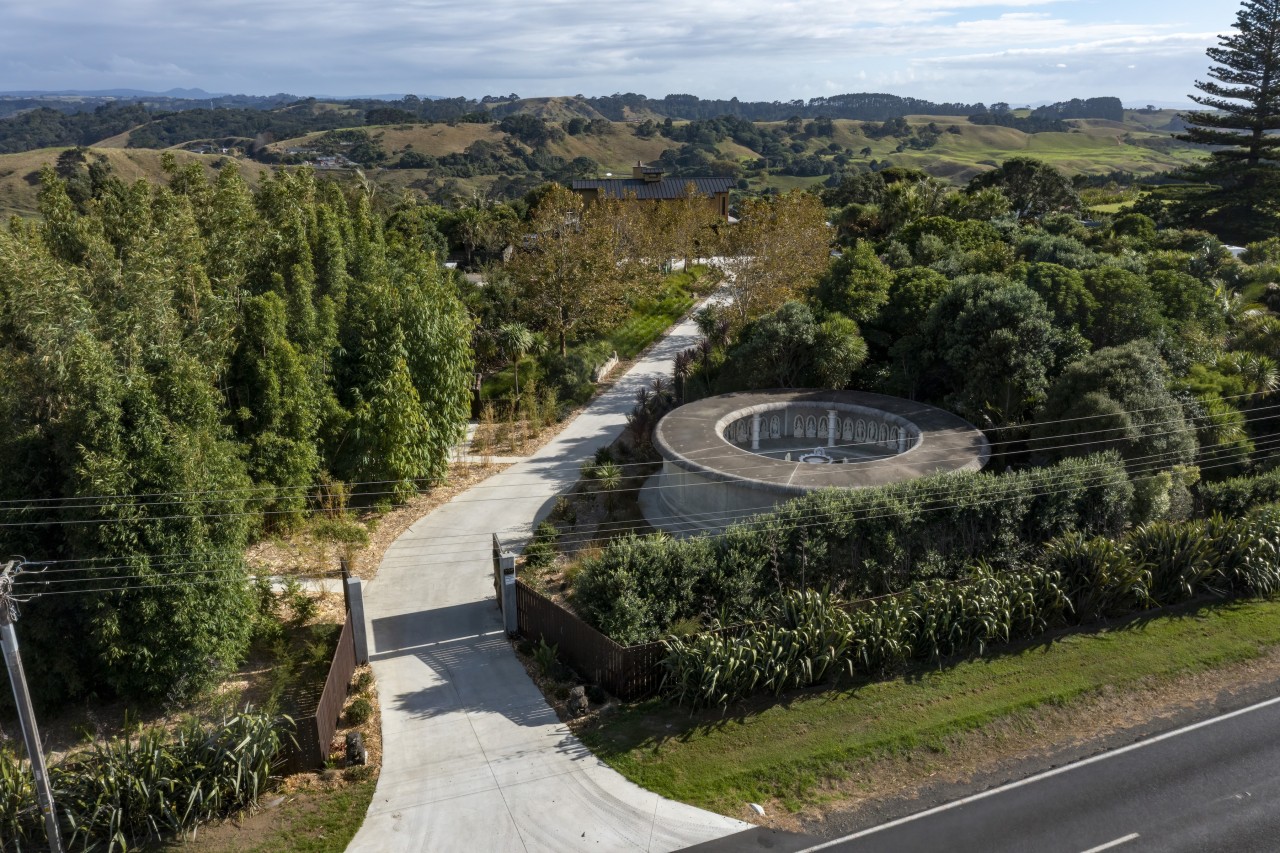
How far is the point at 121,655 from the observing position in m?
14.8

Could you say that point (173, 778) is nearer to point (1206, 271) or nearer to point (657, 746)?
point (657, 746)

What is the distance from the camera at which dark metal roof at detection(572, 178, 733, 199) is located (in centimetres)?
6750

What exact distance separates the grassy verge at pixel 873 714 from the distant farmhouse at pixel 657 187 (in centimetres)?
5312

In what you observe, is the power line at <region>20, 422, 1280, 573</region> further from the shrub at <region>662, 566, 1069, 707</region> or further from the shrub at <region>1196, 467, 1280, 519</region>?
the shrub at <region>662, 566, 1069, 707</region>

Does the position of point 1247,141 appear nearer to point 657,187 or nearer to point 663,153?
point 657,187

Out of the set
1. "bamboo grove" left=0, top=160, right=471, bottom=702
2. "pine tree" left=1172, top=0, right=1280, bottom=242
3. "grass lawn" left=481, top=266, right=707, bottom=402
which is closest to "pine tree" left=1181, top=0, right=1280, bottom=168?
"pine tree" left=1172, top=0, right=1280, bottom=242

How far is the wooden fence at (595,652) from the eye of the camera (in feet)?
52.6

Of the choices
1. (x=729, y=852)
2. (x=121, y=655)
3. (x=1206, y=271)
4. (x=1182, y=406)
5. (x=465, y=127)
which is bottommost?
(x=729, y=852)

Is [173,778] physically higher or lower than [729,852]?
higher

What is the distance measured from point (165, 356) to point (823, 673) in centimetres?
1359

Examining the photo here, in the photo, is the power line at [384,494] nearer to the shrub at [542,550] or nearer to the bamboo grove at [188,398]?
the bamboo grove at [188,398]

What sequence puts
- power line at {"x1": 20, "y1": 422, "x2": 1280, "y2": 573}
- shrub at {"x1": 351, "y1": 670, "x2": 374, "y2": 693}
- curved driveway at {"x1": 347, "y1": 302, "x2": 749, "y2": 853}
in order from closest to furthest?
curved driveway at {"x1": 347, "y1": 302, "x2": 749, "y2": 853}
shrub at {"x1": 351, "y1": 670, "x2": 374, "y2": 693}
power line at {"x1": 20, "y1": 422, "x2": 1280, "y2": 573}

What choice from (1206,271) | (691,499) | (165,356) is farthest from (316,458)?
(1206,271)

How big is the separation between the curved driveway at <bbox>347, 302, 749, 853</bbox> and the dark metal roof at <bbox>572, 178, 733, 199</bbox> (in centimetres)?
4888
